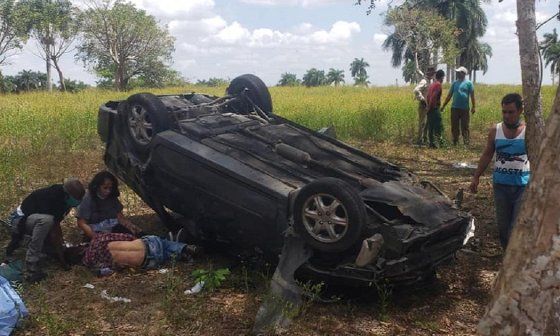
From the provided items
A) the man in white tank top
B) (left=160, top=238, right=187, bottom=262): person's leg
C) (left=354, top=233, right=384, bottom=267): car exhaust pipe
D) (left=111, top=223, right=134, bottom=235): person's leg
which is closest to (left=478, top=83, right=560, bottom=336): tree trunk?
(left=354, top=233, right=384, bottom=267): car exhaust pipe

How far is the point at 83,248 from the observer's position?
5.34 meters

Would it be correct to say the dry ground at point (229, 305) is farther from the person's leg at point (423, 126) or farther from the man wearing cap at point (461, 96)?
the person's leg at point (423, 126)

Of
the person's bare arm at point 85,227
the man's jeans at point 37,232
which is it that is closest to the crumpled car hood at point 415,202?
the person's bare arm at point 85,227

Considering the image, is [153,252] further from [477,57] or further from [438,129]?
[477,57]

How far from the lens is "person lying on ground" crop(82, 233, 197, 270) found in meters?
5.05

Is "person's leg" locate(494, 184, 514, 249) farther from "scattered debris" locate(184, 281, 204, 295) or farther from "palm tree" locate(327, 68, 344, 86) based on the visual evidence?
"palm tree" locate(327, 68, 344, 86)

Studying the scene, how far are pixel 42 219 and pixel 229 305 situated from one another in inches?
77.5

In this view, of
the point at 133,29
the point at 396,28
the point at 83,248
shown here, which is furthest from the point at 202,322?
the point at 133,29

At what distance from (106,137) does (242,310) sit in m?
2.78

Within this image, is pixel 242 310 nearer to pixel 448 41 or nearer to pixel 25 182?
pixel 25 182

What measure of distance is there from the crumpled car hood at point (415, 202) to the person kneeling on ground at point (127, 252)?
2005 mm

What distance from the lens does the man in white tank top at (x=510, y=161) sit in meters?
4.59

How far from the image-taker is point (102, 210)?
554cm

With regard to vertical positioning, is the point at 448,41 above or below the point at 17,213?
above
